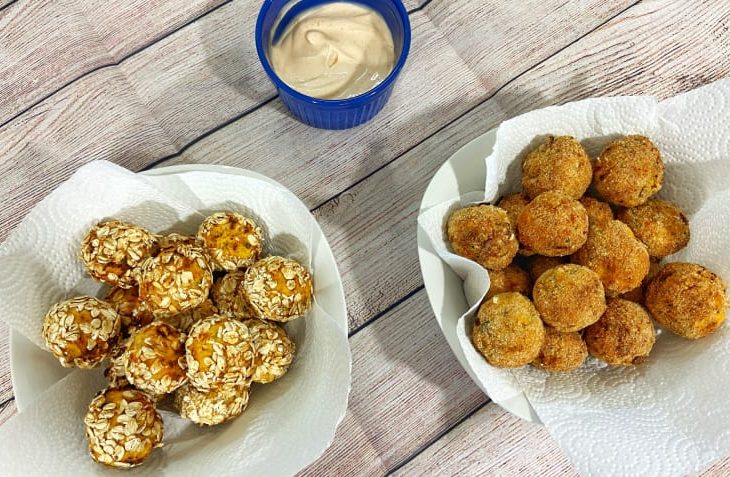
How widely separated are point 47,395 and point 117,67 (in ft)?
1.60

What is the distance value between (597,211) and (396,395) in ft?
1.10

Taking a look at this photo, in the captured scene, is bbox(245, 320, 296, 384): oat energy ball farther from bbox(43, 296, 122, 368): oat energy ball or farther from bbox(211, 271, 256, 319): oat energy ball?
bbox(43, 296, 122, 368): oat energy ball

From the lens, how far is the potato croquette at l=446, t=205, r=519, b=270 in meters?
0.68

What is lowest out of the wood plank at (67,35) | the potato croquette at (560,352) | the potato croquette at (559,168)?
the potato croquette at (560,352)

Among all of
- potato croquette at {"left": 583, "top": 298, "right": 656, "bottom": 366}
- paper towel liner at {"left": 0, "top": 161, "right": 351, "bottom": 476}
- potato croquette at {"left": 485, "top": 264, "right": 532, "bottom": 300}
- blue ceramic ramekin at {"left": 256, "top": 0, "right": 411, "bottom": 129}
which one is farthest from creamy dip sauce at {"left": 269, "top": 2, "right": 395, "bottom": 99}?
potato croquette at {"left": 583, "top": 298, "right": 656, "bottom": 366}

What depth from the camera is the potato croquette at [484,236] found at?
0.68 meters

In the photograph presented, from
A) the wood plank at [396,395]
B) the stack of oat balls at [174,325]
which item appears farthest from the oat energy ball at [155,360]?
the wood plank at [396,395]

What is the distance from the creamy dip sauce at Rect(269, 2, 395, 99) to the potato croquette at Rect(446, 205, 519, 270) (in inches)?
9.4

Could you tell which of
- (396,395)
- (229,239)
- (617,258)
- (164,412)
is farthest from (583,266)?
(164,412)

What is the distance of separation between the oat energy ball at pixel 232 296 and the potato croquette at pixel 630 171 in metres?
0.43

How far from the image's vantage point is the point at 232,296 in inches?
28.6

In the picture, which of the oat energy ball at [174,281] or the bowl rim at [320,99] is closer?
the oat energy ball at [174,281]

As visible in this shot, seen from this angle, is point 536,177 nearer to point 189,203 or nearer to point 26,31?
point 189,203

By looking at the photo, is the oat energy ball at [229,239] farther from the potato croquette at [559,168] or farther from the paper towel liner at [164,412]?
the potato croquette at [559,168]
